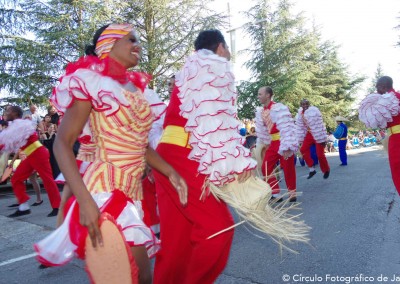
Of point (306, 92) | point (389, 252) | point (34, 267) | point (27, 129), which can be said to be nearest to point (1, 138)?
point (27, 129)

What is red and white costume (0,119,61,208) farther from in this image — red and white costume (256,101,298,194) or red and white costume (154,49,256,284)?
red and white costume (154,49,256,284)

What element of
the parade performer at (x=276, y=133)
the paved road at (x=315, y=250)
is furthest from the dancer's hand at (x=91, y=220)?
the parade performer at (x=276, y=133)

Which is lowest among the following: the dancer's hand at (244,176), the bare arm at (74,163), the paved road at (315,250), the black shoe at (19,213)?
the paved road at (315,250)

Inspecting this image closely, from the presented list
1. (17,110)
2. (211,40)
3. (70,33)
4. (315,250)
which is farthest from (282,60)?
(211,40)

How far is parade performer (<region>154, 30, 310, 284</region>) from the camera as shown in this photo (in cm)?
226

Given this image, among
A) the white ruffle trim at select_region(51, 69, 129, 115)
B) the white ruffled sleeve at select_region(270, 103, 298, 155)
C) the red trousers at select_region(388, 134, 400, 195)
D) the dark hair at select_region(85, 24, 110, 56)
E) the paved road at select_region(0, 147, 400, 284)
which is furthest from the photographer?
the white ruffled sleeve at select_region(270, 103, 298, 155)

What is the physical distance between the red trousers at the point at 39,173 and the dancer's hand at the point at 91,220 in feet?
17.3

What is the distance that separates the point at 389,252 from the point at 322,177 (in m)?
6.29

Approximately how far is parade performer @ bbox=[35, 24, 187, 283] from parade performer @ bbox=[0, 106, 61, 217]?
497 centimetres

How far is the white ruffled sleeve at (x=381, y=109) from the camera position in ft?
15.7

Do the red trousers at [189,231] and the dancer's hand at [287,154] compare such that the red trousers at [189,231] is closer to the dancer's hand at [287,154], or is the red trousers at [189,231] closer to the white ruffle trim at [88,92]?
the white ruffle trim at [88,92]

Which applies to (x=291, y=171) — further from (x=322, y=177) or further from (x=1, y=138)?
(x=1, y=138)

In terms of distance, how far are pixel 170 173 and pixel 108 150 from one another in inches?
18.7

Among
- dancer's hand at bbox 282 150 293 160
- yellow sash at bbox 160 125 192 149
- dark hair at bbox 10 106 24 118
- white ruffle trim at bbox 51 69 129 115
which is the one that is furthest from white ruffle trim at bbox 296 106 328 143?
white ruffle trim at bbox 51 69 129 115
